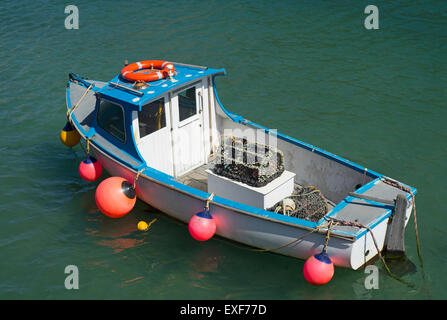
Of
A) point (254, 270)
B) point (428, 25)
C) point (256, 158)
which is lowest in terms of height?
point (254, 270)

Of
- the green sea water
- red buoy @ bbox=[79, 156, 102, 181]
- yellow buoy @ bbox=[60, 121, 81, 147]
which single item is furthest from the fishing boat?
the green sea water

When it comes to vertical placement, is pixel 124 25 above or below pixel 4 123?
above

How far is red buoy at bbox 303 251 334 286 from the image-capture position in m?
7.50

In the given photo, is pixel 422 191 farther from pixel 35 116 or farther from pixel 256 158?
pixel 35 116

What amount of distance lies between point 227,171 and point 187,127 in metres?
1.55

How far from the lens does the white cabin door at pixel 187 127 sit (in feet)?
32.5

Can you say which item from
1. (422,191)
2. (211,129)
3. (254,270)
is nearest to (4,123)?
(211,129)

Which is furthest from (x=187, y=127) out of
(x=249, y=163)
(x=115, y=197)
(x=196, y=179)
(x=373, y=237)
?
(x=373, y=237)

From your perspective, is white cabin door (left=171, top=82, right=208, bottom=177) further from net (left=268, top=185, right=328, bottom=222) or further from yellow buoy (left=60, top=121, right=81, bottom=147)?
yellow buoy (left=60, top=121, right=81, bottom=147)

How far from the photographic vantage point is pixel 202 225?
8.43m

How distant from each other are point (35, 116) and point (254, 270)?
A: 8.35 meters

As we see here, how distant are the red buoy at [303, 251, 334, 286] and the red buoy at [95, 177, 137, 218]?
11.5ft

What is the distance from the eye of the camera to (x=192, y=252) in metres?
9.14

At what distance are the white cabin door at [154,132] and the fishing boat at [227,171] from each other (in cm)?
2
